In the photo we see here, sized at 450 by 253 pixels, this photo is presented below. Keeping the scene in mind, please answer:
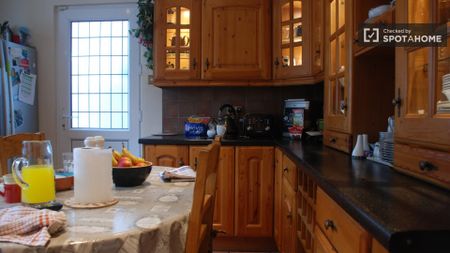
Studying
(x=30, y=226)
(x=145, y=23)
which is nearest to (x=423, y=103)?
(x=30, y=226)

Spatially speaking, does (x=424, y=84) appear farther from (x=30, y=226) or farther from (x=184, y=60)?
(x=184, y=60)

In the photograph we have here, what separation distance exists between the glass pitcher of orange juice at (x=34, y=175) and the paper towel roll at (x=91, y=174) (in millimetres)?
86

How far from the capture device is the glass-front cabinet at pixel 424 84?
1.08 meters

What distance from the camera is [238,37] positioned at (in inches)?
122

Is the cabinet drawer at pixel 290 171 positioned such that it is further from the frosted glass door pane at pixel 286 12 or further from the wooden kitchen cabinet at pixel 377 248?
the frosted glass door pane at pixel 286 12

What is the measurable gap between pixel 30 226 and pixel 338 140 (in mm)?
1717

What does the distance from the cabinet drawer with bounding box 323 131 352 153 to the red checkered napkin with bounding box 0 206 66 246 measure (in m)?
1.51

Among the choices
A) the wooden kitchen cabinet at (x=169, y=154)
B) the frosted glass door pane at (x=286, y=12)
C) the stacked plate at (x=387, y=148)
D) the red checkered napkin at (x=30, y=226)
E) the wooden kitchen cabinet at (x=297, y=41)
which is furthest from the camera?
the frosted glass door pane at (x=286, y=12)

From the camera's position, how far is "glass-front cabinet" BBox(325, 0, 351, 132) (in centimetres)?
195

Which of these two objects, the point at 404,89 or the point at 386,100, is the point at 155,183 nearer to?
the point at 404,89

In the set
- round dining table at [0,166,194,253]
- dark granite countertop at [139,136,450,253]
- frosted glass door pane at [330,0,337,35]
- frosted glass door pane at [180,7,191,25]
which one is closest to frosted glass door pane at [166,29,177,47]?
frosted glass door pane at [180,7,191,25]

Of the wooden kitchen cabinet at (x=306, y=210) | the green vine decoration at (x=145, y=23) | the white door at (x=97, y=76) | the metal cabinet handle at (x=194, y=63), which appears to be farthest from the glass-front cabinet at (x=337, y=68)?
the white door at (x=97, y=76)

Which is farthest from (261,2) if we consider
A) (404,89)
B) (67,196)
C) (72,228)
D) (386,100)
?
(72,228)

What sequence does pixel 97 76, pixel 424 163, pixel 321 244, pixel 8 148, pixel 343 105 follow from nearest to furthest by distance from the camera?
pixel 424 163, pixel 321 244, pixel 8 148, pixel 343 105, pixel 97 76
